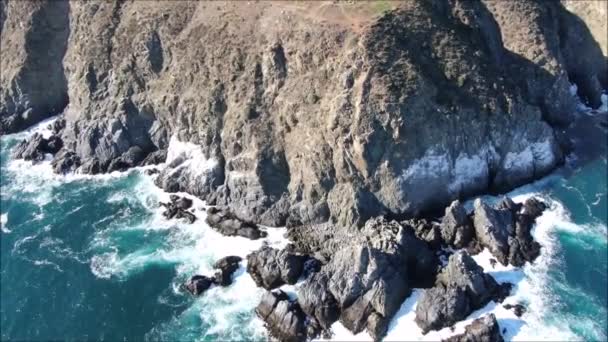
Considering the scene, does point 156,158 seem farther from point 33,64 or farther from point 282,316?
point 282,316

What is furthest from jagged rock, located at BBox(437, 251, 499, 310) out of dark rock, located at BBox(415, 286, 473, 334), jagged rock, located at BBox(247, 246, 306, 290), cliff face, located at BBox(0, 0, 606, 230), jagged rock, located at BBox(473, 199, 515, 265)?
jagged rock, located at BBox(247, 246, 306, 290)

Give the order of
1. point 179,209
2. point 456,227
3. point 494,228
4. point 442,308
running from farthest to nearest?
point 179,209 → point 456,227 → point 494,228 → point 442,308

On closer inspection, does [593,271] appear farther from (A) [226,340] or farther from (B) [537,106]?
(A) [226,340]

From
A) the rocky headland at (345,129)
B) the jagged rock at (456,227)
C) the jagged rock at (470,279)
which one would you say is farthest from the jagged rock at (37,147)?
the jagged rock at (470,279)

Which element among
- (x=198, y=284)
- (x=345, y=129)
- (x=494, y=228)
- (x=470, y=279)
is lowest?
(x=198, y=284)

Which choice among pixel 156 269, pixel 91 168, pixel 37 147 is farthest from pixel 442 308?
pixel 37 147

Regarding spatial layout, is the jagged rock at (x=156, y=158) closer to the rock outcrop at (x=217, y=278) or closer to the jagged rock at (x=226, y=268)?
the jagged rock at (x=226, y=268)

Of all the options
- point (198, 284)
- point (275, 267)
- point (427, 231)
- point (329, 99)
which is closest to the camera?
point (275, 267)

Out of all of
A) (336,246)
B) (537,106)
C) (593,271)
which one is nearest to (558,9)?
(537,106)
